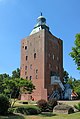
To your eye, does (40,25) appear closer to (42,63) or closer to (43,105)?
(42,63)

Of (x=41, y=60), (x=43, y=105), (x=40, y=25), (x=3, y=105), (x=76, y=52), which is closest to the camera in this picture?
(x=76, y=52)

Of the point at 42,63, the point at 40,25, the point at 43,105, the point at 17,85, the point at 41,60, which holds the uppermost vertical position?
the point at 40,25

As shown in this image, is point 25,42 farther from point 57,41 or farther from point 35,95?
point 35,95

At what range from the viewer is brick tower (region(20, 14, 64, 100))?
69.2 meters

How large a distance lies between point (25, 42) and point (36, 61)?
30.0 feet

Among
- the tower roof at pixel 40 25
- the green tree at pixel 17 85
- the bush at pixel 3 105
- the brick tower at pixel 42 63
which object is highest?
the tower roof at pixel 40 25

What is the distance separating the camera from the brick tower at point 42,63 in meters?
69.2

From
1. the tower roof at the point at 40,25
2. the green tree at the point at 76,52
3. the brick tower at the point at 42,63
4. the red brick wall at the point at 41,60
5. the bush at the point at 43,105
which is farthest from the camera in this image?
the tower roof at the point at 40,25

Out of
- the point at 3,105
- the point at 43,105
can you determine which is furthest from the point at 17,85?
the point at 3,105

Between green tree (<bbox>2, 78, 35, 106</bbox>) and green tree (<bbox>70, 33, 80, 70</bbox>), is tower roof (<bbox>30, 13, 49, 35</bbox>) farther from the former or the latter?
green tree (<bbox>70, 33, 80, 70</bbox>)

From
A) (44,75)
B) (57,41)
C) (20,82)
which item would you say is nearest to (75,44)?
(20,82)

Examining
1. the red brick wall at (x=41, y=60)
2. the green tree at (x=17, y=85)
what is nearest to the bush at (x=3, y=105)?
the green tree at (x=17, y=85)

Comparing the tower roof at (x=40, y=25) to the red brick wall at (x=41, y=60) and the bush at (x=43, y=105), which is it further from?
the bush at (x=43, y=105)

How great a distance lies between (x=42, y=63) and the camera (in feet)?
229
